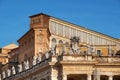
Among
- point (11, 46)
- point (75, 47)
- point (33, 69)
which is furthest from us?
point (11, 46)

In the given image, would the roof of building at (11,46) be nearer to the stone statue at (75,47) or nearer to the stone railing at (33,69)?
the stone railing at (33,69)

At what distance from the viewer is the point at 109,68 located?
217 ft

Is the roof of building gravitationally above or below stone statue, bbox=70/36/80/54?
above

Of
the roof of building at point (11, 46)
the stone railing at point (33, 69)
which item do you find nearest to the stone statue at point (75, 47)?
the stone railing at point (33, 69)

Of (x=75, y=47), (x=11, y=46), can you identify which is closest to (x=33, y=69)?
(x=75, y=47)

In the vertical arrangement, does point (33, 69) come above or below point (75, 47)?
below

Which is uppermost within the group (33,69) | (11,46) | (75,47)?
(11,46)

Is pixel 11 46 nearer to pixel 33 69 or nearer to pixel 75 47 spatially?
pixel 33 69

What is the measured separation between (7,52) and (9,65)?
2133 centimetres

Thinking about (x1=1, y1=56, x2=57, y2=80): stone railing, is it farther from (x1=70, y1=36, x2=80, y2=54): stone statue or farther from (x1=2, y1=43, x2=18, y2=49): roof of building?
(x1=2, y1=43, x2=18, y2=49): roof of building

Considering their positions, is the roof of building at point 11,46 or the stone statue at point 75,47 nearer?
the stone statue at point 75,47

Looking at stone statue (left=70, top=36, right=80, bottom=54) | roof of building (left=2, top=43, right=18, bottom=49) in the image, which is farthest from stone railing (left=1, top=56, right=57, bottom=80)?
roof of building (left=2, top=43, right=18, bottom=49)

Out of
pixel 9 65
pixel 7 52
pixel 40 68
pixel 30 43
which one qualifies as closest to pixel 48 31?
pixel 30 43

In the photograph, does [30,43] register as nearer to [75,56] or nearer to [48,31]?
[48,31]
